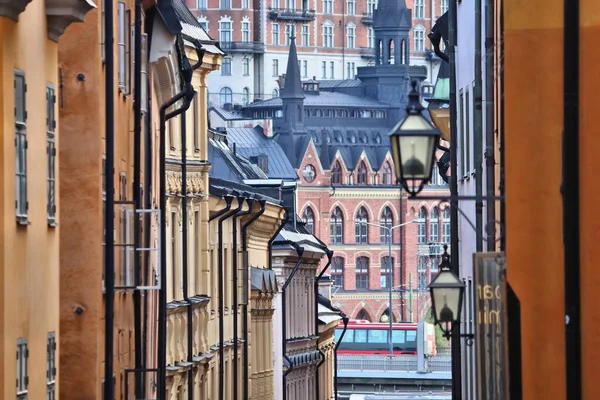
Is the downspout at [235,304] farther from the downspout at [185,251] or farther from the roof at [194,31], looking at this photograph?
the downspout at [185,251]

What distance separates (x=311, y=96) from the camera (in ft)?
538

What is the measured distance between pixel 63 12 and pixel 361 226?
5420 inches

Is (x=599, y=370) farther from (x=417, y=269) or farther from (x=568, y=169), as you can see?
(x=417, y=269)

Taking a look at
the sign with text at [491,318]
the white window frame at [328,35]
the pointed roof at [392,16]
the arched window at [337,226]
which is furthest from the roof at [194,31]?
the white window frame at [328,35]

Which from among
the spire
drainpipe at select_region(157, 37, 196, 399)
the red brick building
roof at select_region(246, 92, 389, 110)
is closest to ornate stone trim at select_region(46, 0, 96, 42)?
drainpipe at select_region(157, 37, 196, 399)

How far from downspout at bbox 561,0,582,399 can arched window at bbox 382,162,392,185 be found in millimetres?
140485

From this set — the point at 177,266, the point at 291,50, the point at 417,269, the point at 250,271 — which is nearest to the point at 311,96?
the point at 291,50

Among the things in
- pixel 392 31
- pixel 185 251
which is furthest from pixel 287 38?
pixel 185 251

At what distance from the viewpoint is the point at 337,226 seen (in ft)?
498

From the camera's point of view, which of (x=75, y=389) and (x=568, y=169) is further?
(x=75, y=389)

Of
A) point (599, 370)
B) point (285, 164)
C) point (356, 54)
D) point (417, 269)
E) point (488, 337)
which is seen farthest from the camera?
point (356, 54)

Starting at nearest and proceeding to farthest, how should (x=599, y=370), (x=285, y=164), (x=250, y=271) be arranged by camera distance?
(x=599, y=370) → (x=250, y=271) → (x=285, y=164)

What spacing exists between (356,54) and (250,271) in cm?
13944

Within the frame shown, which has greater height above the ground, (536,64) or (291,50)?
(291,50)
